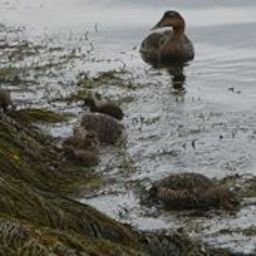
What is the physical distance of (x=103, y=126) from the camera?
11.6 metres

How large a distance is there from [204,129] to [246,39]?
763 centimetres

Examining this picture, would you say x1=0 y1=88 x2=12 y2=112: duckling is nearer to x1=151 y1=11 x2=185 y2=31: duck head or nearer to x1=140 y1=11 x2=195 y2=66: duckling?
x1=140 y1=11 x2=195 y2=66: duckling

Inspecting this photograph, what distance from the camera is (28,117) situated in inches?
477

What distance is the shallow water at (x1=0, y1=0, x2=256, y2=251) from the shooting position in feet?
29.4

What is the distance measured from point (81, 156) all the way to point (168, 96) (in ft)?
14.5

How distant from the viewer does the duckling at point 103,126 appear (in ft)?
37.6

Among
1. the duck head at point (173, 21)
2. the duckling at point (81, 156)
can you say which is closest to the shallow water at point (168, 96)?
the duckling at point (81, 156)

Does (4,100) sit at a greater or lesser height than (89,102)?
greater

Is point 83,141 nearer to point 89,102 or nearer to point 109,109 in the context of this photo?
point 109,109

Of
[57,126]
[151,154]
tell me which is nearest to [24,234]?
[151,154]

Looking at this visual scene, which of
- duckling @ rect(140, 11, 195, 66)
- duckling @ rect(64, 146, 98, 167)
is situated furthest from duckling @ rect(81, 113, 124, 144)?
duckling @ rect(140, 11, 195, 66)

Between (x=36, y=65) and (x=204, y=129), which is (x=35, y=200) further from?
(x=36, y=65)

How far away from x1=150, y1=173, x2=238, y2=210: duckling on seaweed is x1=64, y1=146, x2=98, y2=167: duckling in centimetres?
137

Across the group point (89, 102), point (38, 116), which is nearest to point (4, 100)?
point (38, 116)
